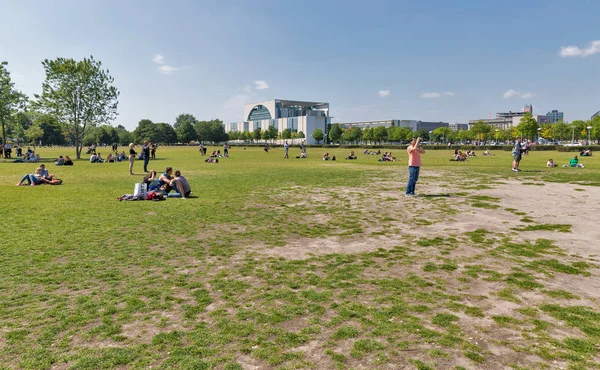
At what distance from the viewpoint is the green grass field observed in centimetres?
377

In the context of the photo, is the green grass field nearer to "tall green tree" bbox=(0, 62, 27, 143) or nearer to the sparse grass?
the sparse grass

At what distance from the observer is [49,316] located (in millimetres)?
4547

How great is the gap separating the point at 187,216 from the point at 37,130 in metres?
125

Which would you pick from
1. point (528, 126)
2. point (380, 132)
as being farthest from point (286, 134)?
point (528, 126)

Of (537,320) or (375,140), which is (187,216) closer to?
(537,320)

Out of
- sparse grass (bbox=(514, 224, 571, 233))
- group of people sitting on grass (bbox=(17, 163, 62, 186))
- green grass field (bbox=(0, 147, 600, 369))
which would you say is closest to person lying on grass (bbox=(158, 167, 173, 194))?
green grass field (bbox=(0, 147, 600, 369))

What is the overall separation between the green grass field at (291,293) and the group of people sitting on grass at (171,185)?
12.1 feet

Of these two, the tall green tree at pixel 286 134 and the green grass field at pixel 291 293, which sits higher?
the tall green tree at pixel 286 134

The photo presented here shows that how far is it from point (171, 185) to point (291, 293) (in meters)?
11.2

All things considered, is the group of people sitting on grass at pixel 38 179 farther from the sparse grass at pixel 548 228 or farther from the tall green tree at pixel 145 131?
the tall green tree at pixel 145 131

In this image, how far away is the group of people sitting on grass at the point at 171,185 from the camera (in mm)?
14491

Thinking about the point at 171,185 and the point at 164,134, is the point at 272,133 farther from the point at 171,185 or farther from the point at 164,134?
the point at 171,185

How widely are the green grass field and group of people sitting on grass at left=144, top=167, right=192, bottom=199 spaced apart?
3680 millimetres

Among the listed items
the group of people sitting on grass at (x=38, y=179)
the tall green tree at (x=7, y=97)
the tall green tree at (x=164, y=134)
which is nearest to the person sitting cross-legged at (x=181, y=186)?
the group of people sitting on grass at (x=38, y=179)
